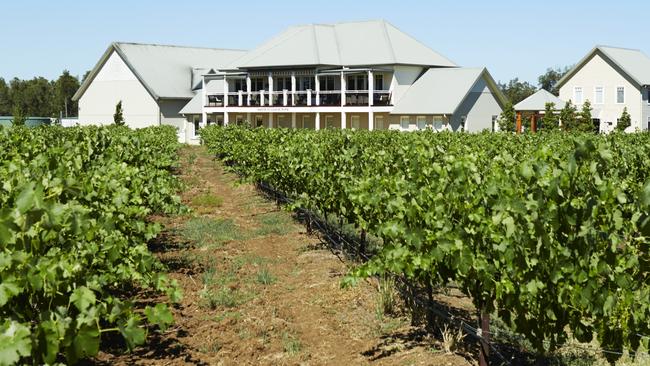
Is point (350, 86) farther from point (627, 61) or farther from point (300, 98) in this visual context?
point (627, 61)

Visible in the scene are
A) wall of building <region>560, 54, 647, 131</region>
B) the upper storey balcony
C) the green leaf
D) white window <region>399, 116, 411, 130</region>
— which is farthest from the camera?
wall of building <region>560, 54, 647, 131</region>

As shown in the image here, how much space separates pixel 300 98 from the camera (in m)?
57.0

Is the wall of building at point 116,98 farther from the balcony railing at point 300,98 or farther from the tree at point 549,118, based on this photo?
the tree at point 549,118

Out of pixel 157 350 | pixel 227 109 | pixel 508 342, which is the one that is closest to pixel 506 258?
pixel 508 342

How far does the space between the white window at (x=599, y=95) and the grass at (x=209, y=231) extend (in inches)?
1854

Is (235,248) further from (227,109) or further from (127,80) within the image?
(127,80)

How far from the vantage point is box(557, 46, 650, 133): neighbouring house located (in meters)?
56.2

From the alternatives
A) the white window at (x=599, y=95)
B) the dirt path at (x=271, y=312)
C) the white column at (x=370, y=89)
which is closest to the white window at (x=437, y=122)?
the white column at (x=370, y=89)

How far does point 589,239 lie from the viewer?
18.0ft

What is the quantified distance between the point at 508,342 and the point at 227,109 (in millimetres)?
51887

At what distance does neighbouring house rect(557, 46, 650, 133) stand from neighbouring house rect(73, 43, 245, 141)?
28292 millimetres

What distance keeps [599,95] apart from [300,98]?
22160 millimetres

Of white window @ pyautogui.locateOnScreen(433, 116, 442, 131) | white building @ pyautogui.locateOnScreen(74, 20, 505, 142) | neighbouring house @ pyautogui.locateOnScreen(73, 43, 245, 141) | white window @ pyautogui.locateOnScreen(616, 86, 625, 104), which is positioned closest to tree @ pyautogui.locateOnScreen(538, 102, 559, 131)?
white building @ pyautogui.locateOnScreen(74, 20, 505, 142)

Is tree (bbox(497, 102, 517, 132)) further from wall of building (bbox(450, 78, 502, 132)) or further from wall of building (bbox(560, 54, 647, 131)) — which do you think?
wall of building (bbox(560, 54, 647, 131))
